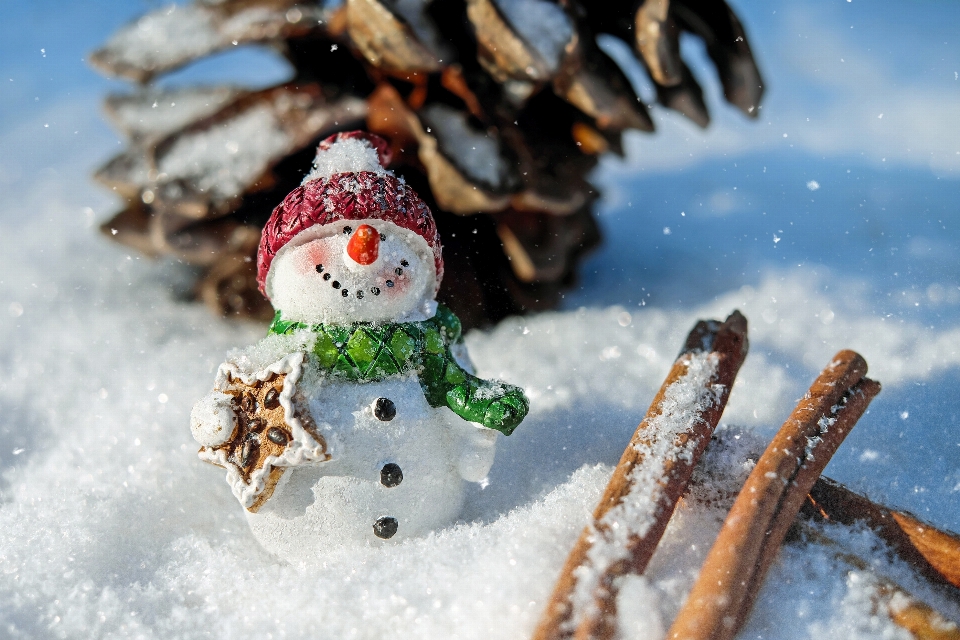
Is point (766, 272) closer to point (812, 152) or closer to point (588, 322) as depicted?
point (588, 322)

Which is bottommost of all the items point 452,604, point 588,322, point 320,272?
point 588,322

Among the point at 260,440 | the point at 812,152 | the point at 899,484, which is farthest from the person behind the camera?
the point at 812,152

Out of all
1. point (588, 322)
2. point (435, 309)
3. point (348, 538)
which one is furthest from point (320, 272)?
point (588, 322)

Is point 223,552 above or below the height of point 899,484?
below

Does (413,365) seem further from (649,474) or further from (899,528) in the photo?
(899,528)

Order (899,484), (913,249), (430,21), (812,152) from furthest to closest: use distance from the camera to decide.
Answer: (812,152), (913,249), (430,21), (899,484)

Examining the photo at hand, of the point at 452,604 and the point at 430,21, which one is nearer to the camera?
the point at 452,604

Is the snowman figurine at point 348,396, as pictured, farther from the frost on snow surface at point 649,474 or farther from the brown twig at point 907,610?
the brown twig at point 907,610

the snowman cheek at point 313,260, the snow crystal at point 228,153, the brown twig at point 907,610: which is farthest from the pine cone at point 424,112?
the brown twig at point 907,610
